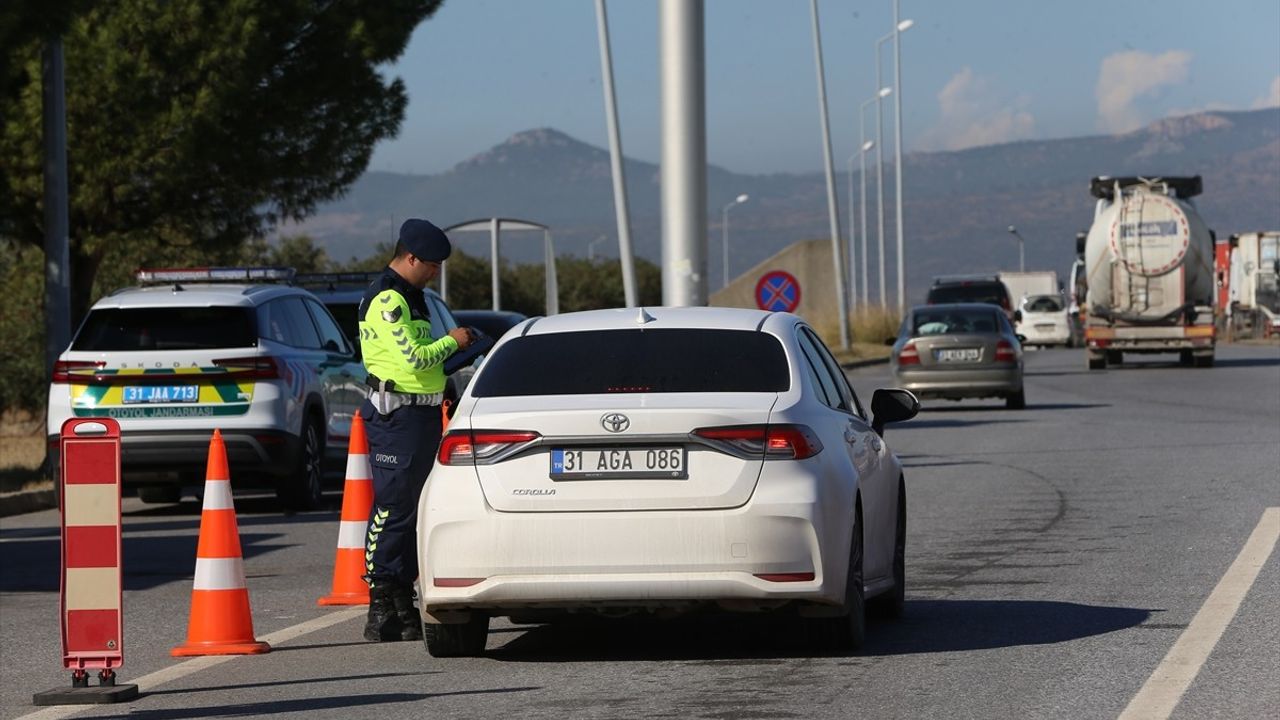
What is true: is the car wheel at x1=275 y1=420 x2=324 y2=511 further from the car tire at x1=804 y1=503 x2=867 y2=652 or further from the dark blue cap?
the car tire at x1=804 y1=503 x2=867 y2=652

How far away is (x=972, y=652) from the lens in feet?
29.2

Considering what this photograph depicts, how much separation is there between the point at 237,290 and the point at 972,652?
30.5 feet

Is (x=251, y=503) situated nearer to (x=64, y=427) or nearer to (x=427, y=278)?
(x=427, y=278)

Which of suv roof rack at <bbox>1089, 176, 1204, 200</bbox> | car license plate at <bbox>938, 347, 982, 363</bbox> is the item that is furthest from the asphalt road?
suv roof rack at <bbox>1089, 176, 1204, 200</bbox>

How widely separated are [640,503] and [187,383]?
8.70 meters

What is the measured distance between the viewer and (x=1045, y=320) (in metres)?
67.9

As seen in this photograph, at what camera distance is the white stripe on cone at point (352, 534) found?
10.9m

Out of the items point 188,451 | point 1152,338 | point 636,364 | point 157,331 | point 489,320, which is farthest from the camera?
point 1152,338

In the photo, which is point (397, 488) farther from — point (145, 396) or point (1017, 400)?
point (1017, 400)

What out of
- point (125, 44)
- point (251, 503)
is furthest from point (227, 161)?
point (251, 503)

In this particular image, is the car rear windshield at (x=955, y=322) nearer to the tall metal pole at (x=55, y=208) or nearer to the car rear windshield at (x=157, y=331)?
the tall metal pole at (x=55, y=208)

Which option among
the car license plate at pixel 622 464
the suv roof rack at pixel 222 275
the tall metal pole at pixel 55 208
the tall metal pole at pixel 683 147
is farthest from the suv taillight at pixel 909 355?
the car license plate at pixel 622 464

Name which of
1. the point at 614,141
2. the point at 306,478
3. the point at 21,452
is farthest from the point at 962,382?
the point at 306,478

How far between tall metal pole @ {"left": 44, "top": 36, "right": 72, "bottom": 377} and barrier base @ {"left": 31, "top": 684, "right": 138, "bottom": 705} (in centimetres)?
1248
